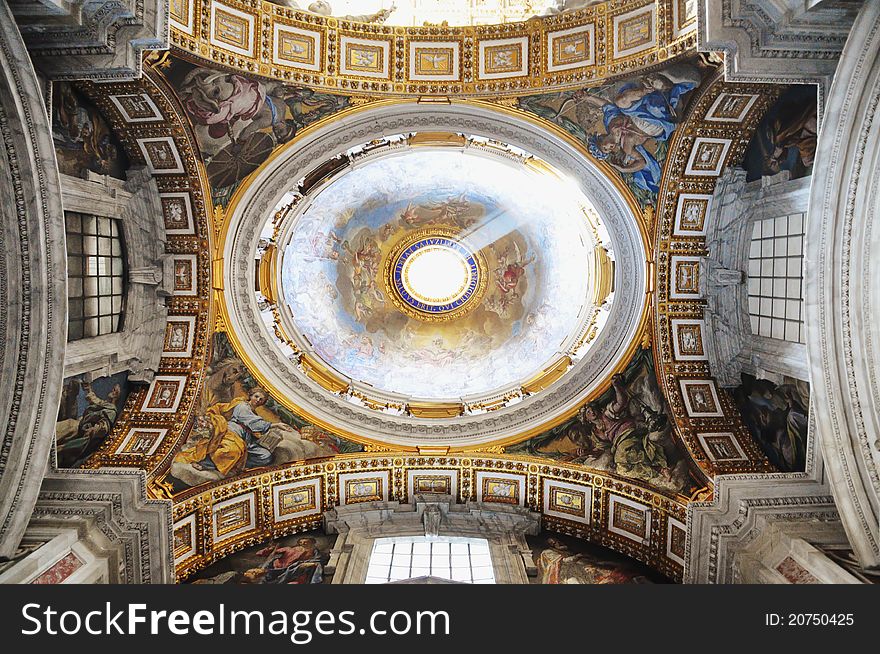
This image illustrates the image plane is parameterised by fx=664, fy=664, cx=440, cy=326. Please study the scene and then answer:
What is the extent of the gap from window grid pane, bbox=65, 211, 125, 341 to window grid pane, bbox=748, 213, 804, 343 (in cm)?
1267

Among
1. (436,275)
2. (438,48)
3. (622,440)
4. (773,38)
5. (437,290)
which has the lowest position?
(622,440)

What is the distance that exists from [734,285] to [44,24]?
1302 cm

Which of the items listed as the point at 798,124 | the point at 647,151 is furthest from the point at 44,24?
the point at 798,124

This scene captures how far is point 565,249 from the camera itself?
694 inches

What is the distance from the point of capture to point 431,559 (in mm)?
13828

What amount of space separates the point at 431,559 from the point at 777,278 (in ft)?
29.2

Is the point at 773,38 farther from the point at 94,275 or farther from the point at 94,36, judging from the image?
the point at 94,275

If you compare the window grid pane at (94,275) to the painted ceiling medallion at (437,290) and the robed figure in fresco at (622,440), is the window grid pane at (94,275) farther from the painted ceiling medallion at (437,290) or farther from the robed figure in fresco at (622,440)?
the robed figure in fresco at (622,440)

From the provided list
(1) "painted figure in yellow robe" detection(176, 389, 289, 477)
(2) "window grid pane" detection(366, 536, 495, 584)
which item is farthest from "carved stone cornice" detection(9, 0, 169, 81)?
(2) "window grid pane" detection(366, 536, 495, 584)

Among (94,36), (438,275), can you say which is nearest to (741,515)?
(438,275)

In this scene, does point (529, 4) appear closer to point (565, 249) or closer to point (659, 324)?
point (565, 249)

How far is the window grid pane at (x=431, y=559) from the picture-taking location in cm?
1303

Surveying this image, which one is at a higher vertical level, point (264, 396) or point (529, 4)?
point (529, 4)

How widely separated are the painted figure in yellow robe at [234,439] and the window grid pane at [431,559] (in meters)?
3.27
